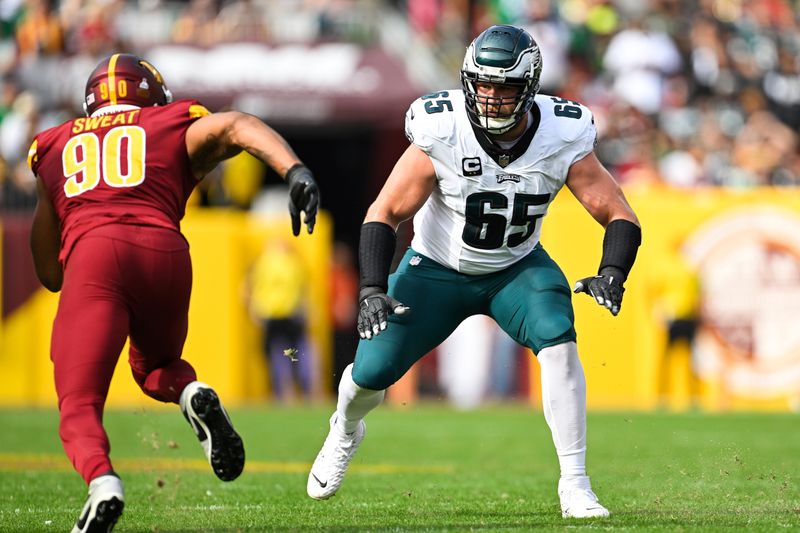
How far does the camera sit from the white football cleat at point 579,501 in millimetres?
5633

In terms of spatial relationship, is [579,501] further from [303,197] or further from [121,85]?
[121,85]

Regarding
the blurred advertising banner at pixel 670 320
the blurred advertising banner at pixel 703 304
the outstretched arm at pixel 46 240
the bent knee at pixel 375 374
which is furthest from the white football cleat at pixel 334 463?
the blurred advertising banner at pixel 703 304

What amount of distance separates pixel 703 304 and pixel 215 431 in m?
9.72

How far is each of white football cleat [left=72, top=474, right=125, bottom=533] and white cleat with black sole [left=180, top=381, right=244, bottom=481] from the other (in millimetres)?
602

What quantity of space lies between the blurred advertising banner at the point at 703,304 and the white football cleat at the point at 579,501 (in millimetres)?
8079

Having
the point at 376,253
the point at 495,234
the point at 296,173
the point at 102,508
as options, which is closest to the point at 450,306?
the point at 495,234

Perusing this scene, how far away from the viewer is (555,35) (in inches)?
687

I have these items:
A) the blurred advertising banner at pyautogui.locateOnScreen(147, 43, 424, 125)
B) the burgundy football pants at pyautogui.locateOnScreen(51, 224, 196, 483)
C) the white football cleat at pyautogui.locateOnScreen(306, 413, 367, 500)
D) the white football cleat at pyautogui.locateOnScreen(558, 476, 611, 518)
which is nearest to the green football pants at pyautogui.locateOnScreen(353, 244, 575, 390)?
the white football cleat at pyautogui.locateOnScreen(306, 413, 367, 500)

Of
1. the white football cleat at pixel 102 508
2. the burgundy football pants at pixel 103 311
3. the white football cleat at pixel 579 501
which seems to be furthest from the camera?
the white football cleat at pixel 579 501

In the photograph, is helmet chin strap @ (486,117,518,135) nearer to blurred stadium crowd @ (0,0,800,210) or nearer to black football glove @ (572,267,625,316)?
black football glove @ (572,267,625,316)

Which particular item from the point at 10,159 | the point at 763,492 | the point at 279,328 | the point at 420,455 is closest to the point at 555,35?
the point at 279,328

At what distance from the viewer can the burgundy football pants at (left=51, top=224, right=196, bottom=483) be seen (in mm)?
4918

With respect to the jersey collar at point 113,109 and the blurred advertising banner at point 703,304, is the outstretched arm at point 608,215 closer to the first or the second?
the jersey collar at point 113,109

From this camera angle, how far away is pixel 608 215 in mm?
5969
